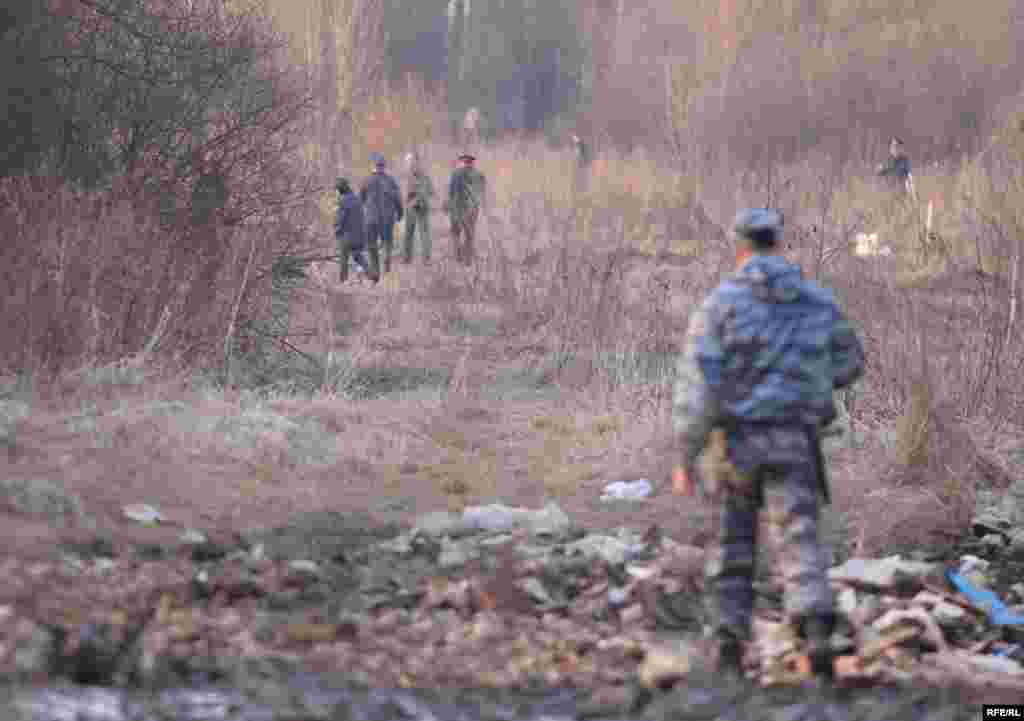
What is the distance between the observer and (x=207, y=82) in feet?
55.0

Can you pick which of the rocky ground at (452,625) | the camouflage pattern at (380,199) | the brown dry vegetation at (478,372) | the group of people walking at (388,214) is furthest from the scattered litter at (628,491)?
the camouflage pattern at (380,199)

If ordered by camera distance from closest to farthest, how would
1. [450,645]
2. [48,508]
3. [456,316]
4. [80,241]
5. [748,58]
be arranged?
1. [450,645]
2. [48,508]
3. [80,241]
4. [456,316]
5. [748,58]

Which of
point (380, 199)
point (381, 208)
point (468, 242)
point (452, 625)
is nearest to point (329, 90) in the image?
point (380, 199)

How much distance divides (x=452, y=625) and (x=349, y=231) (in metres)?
16.0

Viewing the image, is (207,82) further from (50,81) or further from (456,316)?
(456,316)

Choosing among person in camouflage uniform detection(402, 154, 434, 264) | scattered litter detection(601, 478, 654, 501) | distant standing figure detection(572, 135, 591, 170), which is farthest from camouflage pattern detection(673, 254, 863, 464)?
distant standing figure detection(572, 135, 591, 170)

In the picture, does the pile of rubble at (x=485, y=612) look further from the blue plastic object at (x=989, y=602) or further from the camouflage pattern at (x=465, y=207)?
the camouflage pattern at (x=465, y=207)

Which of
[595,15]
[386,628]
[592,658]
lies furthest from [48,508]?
[595,15]

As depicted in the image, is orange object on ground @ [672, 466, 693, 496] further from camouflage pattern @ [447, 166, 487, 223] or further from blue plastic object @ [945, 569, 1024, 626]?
camouflage pattern @ [447, 166, 487, 223]

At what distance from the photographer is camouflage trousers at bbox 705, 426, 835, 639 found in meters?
6.75

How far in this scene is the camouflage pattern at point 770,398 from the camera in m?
6.74

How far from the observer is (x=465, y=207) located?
75.6 feet

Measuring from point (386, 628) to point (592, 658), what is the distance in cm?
88

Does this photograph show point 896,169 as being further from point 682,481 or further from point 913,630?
point 682,481
